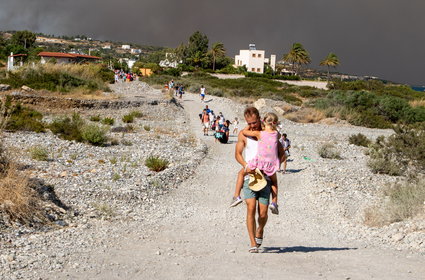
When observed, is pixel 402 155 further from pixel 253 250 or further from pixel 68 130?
pixel 68 130

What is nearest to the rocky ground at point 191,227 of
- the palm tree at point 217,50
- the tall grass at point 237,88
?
the tall grass at point 237,88

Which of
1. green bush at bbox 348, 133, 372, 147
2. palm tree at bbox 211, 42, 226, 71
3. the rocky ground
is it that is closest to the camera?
the rocky ground

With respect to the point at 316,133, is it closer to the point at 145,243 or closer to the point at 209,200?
the point at 209,200

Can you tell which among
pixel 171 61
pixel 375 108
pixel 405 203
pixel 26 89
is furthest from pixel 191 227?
pixel 171 61

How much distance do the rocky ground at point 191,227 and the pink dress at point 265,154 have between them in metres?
1.19

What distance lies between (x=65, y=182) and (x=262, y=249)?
581 centimetres

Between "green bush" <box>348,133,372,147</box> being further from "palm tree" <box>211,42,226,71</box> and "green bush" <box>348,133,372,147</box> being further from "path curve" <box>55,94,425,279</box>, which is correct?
"palm tree" <box>211,42,226,71</box>

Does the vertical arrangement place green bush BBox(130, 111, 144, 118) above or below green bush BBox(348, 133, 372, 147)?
above

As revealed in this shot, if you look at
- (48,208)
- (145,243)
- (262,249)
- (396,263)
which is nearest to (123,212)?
(48,208)

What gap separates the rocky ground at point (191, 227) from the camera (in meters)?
6.21

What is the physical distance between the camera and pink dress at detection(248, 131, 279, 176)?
6.68m

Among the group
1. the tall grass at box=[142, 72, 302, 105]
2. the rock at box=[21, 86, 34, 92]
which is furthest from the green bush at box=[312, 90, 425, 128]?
the rock at box=[21, 86, 34, 92]

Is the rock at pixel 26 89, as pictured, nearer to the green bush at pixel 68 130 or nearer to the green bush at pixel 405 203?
the green bush at pixel 68 130

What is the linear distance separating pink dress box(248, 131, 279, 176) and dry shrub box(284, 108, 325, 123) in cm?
3087
